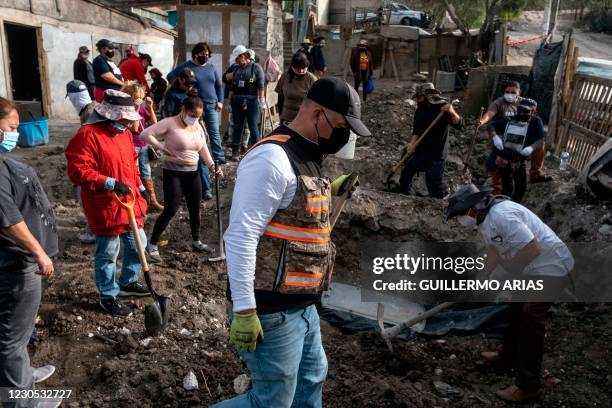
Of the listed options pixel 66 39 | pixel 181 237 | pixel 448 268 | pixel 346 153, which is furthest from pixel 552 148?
pixel 66 39

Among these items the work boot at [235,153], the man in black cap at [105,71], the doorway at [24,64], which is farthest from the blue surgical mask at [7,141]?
the doorway at [24,64]

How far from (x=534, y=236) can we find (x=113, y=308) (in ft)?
10.9

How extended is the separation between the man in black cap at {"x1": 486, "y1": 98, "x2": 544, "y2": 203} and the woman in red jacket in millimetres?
4696

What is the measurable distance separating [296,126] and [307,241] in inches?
20.5

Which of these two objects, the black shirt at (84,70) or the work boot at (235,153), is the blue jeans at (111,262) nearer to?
the work boot at (235,153)

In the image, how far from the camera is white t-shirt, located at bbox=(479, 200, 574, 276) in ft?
11.6

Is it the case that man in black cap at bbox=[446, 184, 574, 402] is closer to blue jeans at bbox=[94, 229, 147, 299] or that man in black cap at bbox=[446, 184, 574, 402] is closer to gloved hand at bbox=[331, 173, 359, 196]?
gloved hand at bbox=[331, 173, 359, 196]

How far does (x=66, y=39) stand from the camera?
1166cm

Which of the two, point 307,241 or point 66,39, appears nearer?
point 307,241

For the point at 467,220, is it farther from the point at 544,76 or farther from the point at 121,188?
the point at 544,76

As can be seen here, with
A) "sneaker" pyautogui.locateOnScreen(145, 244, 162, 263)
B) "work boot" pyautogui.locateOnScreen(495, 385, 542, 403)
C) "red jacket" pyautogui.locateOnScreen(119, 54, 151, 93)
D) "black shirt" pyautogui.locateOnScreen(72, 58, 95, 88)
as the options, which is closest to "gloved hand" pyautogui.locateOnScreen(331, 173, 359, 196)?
"work boot" pyautogui.locateOnScreen(495, 385, 542, 403)

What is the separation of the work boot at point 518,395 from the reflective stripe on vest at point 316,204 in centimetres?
237

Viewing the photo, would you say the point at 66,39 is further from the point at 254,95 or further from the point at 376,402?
the point at 376,402

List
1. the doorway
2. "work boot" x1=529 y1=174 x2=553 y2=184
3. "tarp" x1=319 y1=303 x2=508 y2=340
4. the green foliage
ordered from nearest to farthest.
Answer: "tarp" x1=319 y1=303 x2=508 y2=340 → "work boot" x1=529 y1=174 x2=553 y2=184 → the doorway → the green foliage
